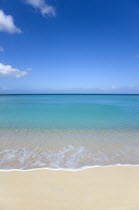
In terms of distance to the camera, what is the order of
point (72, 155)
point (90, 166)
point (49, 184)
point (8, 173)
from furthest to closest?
point (72, 155) → point (90, 166) → point (8, 173) → point (49, 184)

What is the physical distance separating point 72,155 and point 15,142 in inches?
111

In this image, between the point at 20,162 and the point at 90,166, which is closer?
the point at 90,166

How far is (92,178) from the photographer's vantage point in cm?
282

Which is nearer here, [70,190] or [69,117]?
[70,190]

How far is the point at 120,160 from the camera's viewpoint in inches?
154

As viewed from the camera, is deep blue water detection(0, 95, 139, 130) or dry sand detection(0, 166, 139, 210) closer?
dry sand detection(0, 166, 139, 210)

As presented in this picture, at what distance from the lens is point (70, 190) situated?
245 centimetres

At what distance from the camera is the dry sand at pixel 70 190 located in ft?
6.96

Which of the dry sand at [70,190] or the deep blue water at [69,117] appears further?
the deep blue water at [69,117]

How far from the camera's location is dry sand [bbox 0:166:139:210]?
6.96ft

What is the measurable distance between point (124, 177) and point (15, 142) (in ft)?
15.0

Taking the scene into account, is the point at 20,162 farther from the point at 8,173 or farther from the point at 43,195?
the point at 43,195

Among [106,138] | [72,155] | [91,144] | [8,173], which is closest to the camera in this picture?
[8,173]

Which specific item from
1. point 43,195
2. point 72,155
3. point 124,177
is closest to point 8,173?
point 43,195
